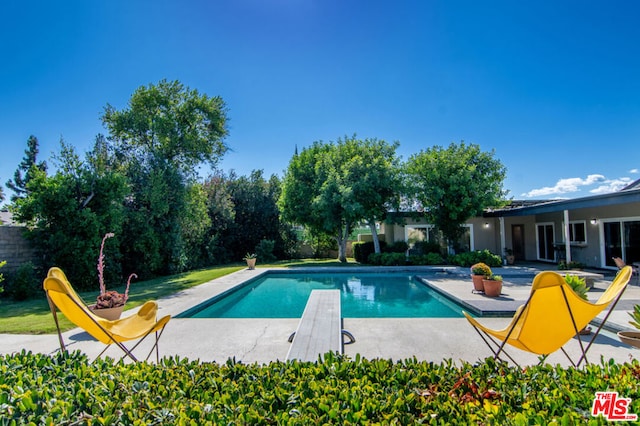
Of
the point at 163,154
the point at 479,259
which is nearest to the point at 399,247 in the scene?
the point at 479,259

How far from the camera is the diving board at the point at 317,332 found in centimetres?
382

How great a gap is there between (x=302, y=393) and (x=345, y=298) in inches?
319

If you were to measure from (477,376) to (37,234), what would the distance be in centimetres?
1218

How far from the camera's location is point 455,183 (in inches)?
603

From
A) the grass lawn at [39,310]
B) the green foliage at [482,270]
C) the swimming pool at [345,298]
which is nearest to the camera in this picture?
the grass lawn at [39,310]

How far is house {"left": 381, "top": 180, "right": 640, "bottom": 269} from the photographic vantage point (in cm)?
1149

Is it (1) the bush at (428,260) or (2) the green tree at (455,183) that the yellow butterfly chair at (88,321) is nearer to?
(1) the bush at (428,260)

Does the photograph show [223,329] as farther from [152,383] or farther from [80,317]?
[152,383]

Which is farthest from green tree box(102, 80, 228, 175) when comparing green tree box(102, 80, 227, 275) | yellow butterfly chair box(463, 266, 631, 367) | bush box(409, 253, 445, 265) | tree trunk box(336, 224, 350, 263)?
yellow butterfly chair box(463, 266, 631, 367)

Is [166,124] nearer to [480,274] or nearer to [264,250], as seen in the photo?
[264,250]

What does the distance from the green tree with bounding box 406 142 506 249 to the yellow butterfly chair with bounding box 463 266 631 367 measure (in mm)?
12562

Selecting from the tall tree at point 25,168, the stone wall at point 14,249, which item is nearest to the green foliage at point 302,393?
the stone wall at point 14,249

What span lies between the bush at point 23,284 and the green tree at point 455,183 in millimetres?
15032

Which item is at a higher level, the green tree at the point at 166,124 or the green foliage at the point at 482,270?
the green tree at the point at 166,124
